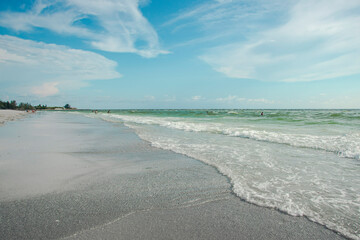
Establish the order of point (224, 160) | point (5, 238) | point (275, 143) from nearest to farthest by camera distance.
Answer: point (5, 238) → point (224, 160) → point (275, 143)

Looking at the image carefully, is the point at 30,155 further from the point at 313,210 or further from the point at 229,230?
the point at 313,210

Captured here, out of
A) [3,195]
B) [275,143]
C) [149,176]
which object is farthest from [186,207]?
[275,143]

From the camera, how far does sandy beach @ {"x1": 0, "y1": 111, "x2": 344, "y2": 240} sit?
8.56 ft

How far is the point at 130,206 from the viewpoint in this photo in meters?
3.29

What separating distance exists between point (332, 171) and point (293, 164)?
90 centimetres

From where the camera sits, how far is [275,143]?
955cm

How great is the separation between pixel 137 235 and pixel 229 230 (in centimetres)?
115

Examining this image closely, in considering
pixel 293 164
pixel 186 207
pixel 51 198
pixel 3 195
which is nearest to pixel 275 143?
pixel 293 164

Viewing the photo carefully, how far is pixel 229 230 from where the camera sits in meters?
2.68

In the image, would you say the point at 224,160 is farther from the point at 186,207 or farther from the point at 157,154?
the point at 186,207

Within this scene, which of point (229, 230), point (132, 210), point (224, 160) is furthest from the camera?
point (224, 160)

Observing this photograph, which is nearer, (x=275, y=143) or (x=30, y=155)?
(x=30, y=155)

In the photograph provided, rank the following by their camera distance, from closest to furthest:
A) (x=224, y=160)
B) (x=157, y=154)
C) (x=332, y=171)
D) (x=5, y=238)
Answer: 1. (x=5, y=238)
2. (x=332, y=171)
3. (x=224, y=160)
4. (x=157, y=154)

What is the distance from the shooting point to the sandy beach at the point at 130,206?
8.56ft
